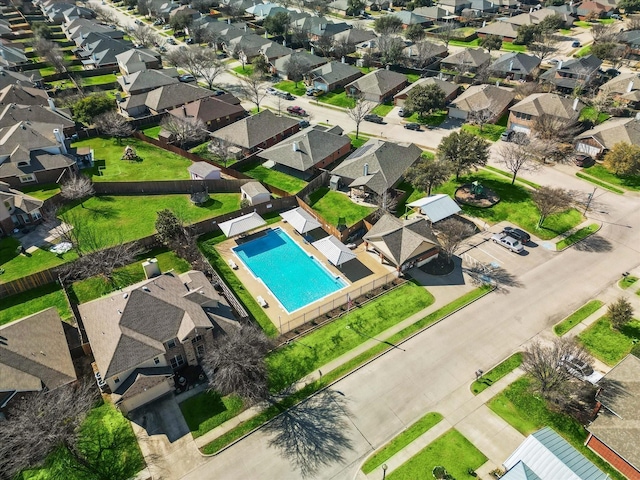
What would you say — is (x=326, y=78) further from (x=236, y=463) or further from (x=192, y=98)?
(x=236, y=463)

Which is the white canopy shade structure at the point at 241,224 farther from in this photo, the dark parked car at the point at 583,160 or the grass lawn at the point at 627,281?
the dark parked car at the point at 583,160

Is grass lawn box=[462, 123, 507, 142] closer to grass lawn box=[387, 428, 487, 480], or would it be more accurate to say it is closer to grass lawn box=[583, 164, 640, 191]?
grass lawn box=[583, 164, 640, 191]

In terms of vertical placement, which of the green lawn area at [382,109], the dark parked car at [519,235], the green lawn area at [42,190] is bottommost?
the green lawn area at [42,190]

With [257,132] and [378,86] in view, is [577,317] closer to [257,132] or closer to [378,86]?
[257,132]

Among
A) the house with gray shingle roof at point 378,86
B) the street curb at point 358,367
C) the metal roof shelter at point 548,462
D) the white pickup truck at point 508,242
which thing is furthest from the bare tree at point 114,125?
the metal roof shelter at point 548,462

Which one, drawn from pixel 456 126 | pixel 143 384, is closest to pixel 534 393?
pixel 143 384
